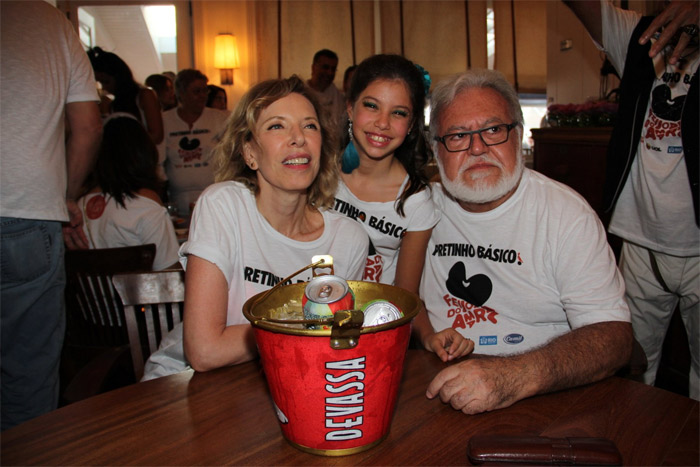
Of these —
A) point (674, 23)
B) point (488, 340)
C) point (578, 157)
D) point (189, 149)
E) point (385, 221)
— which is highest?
point (674, 23)

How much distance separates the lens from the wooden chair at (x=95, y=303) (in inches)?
85.0

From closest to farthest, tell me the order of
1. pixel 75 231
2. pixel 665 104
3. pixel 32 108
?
pixel 32 108 → pixel 665 104 → pixel 75 231

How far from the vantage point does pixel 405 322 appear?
907mm

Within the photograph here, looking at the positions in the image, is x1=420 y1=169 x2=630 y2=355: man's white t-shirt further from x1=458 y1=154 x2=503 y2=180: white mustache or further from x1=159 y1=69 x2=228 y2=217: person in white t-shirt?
x1=159 y1=69 x2=228 y2=217: person in white t-shirt

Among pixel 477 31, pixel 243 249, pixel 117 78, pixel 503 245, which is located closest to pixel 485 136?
pixel 503 245

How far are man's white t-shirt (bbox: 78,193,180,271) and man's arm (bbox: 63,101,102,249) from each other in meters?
0.07

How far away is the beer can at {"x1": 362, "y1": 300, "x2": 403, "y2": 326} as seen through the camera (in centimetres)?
97

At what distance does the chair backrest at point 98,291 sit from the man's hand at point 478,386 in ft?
4.83

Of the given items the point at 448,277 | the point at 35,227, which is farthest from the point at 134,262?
the point at 448,277

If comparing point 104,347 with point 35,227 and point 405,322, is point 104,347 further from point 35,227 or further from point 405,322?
point 405,322

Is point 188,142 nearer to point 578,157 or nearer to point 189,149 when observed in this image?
point 189,149

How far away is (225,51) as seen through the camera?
7.66 metres

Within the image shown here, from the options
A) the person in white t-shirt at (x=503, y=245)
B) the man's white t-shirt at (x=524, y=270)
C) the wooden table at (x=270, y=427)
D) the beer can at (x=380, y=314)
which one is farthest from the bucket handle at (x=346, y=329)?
the man's white t-shirt at (x=524, y=270)

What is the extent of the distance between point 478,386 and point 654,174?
1.82m
